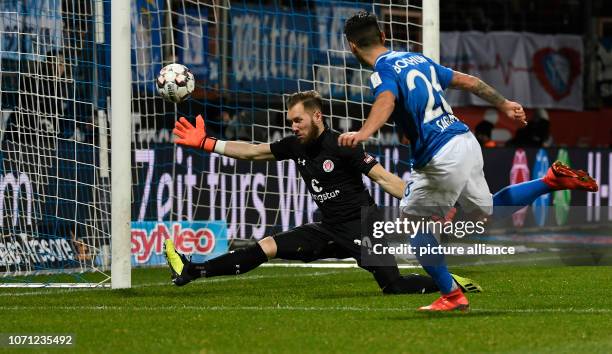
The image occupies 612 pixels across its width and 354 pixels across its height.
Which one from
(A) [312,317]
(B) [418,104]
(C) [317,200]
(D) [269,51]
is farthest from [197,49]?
(A) [312,317]

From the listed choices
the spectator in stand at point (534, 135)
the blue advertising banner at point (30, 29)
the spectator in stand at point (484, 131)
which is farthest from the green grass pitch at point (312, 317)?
the spectator in stand at point (534, 135)

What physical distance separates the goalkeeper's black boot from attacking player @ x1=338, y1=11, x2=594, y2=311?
7.45ft

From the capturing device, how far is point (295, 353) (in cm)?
701

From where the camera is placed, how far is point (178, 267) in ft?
34.0

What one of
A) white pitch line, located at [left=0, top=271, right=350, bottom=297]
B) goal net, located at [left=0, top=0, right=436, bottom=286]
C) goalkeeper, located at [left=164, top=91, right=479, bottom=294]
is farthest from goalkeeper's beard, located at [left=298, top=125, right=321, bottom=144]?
white pitch line, located at [left=0, top=271, right=350, bottom=297]

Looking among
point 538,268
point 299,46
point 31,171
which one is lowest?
point 538,268

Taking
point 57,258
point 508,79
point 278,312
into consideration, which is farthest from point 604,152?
point 278,312

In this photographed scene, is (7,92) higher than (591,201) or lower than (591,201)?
higher

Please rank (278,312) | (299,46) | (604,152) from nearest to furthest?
1. (278,312)
2. (299,46)
3. (604,152)

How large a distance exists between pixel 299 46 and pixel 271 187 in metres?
2.82

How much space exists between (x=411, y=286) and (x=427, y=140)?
79.5 inches

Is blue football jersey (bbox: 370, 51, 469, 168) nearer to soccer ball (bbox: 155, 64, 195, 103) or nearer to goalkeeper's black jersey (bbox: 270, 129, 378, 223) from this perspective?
goalkeeper's black jersey (bbox: 270, 129, 378, 223)

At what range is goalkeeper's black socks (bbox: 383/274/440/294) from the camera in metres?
10.3

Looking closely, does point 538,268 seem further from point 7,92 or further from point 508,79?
point 508,79
